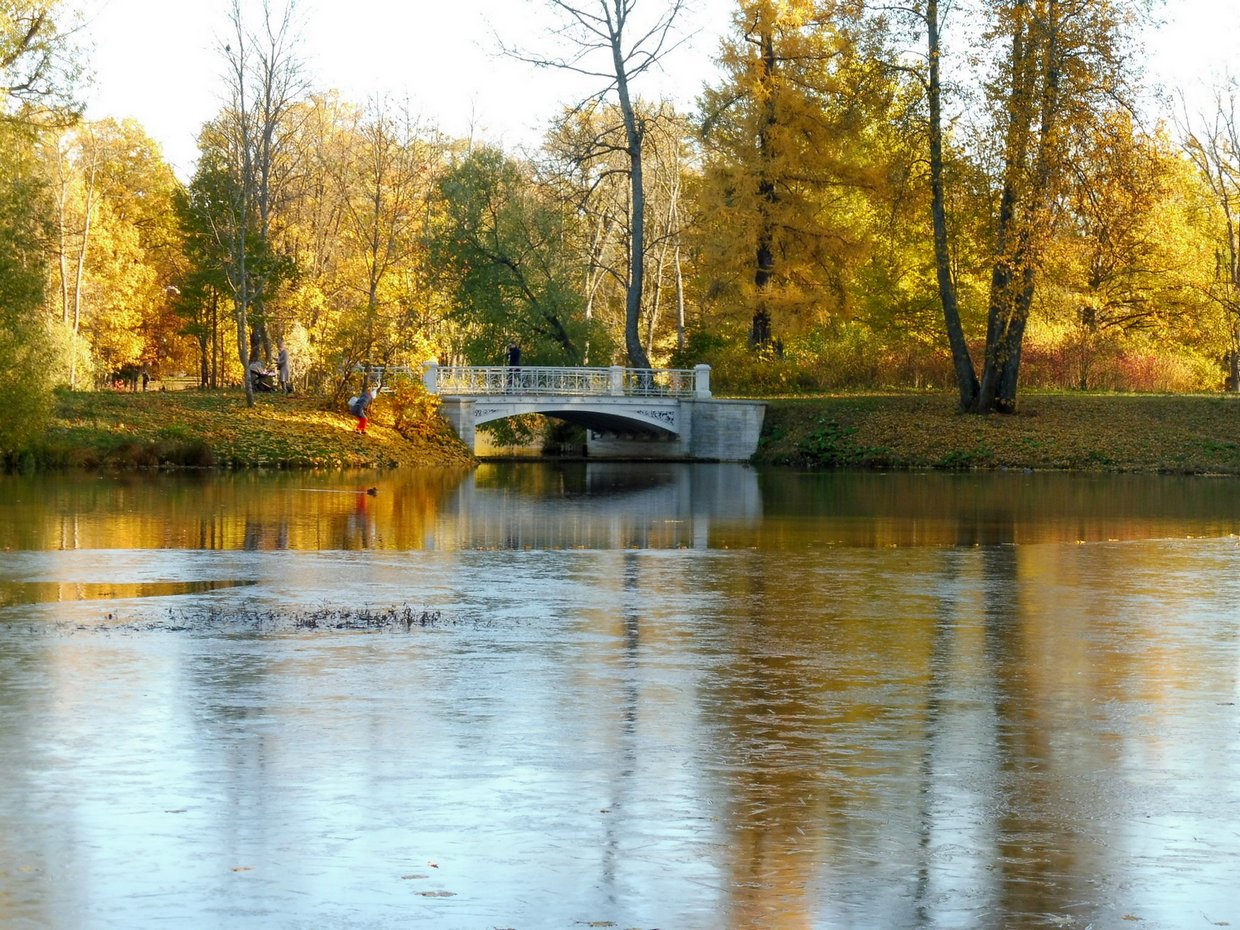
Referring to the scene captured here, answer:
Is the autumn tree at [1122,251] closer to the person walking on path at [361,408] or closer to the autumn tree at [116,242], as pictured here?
the person walking on path at [361,408]

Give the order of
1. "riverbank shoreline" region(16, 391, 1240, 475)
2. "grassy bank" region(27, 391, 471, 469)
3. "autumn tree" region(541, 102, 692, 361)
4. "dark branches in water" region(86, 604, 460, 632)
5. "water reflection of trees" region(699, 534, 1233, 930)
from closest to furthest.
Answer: "water reflection of trees" region(699, 534, 1233, 930) < "dark branches in water" region(86, 604, 460, 632) < "grassy bank" region(27, 391, 471, 469) < "riverbank shoreline" region(16, 391, 1240, 475) < "autumn tree" region(541, 102, 692, 361)

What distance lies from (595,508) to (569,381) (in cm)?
2030

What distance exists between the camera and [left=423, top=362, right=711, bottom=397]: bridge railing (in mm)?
46781

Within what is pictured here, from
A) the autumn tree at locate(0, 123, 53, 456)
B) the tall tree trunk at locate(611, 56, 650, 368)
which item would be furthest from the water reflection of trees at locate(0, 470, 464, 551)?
the tall tree trunk at locate(611, 56, 650, 368)

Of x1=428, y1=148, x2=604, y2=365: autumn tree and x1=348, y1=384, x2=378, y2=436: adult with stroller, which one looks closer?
x1=348, y1=384, x2=378, y2=436: adult with stroller

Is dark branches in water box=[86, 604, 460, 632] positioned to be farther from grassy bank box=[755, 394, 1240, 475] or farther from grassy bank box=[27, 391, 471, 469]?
grassy bank box=[755, 394, 1240, 475]

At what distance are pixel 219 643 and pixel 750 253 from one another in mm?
40600

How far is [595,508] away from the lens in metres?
28.1

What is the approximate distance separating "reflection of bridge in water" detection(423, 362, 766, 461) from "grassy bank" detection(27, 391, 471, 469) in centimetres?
157

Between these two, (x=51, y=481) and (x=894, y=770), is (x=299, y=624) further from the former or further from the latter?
(x=51, y=481)

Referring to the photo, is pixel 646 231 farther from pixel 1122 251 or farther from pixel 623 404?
pixel 1122 251

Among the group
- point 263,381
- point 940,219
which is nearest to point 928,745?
point 940,219

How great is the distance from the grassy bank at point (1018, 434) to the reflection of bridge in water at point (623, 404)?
4.35 ft

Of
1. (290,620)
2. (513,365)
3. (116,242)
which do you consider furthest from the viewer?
(116,242)
